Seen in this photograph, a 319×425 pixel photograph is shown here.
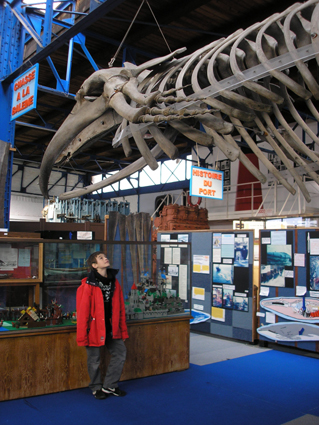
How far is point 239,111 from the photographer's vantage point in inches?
121

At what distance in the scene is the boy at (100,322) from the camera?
433cm

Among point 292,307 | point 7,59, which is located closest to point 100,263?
point 292,307

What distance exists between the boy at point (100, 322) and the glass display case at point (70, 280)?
435 millimetres

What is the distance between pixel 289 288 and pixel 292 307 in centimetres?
32

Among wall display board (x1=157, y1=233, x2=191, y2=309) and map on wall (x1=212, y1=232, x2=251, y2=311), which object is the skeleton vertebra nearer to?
wall display board (x1=157, y1=233, x2=191, y2=309)

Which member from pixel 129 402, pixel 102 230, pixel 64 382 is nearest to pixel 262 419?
pixel 129 402

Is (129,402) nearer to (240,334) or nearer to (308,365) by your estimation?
(308,365)

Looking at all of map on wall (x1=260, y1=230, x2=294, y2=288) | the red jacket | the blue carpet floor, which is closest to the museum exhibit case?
the blue carpet floor

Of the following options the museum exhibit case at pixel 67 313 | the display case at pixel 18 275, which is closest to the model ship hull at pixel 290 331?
the museum exhibit case at pixel 67 313

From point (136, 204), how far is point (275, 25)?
21003 mm

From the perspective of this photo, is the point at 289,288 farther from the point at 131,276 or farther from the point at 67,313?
the point at 67,313

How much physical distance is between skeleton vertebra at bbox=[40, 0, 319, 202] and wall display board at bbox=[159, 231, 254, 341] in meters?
4.12

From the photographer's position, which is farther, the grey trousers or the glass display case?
the glass display case

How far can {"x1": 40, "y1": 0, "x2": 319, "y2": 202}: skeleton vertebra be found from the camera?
2834mm
